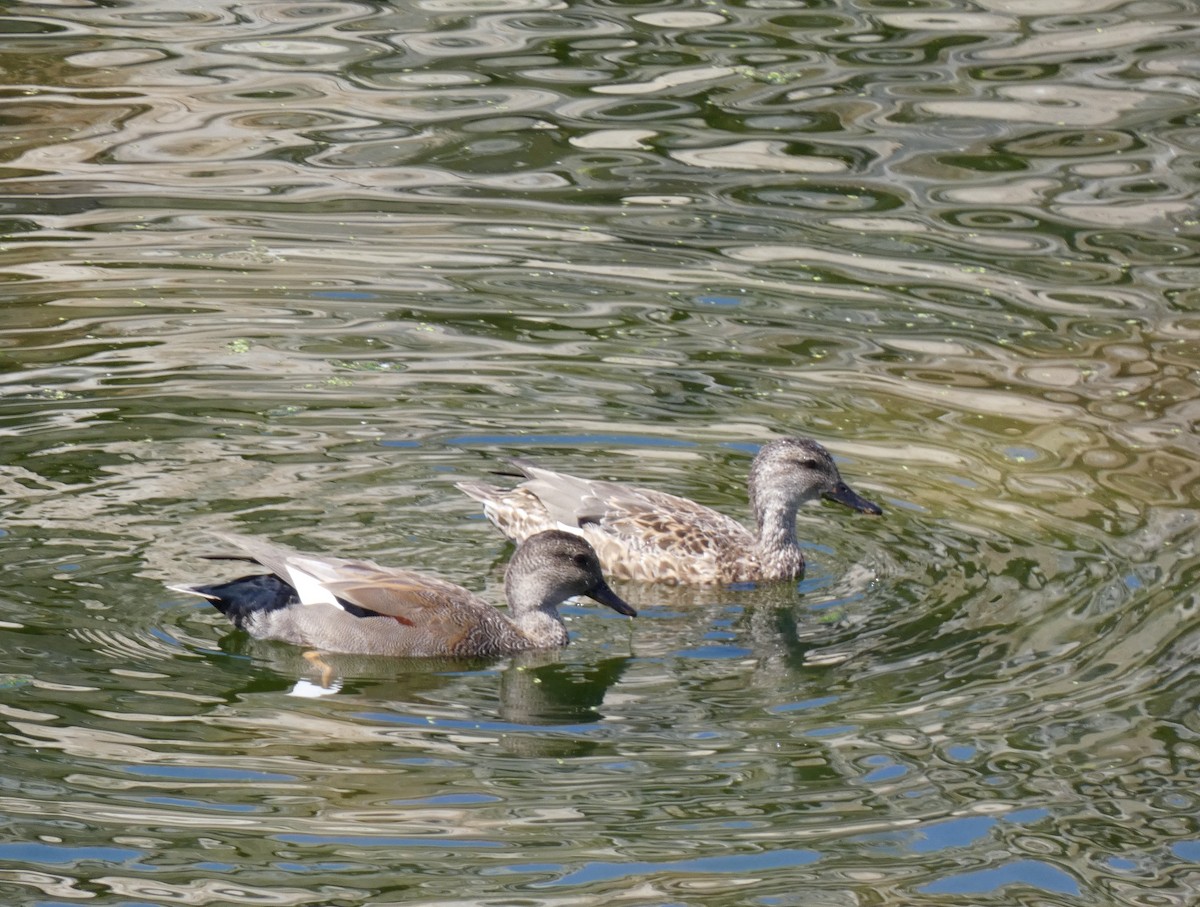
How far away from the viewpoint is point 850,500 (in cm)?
977

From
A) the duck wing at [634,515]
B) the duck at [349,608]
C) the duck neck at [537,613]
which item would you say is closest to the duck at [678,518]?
the duck wing at [634,515]

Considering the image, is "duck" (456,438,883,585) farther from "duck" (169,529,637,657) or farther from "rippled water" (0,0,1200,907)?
"duck" (169,529,637,657)

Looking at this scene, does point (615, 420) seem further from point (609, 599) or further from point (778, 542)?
point (609, 599)

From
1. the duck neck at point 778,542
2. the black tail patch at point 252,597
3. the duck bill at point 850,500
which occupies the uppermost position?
the black tail patch at point 252,597

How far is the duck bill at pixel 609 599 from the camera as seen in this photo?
8.79 metres

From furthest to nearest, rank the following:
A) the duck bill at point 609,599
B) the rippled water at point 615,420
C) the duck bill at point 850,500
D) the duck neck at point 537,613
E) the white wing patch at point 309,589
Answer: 1. the duck bill at point 850,500
2. the duck bill at point 609,599
3. the duck neck at point 537,613
4. the white wing patch at point 309,589
5. the rippled water at point 615,420

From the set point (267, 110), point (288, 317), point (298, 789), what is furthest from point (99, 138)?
point (298, 789)

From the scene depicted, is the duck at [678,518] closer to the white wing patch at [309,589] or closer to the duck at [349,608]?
the duck at [349,608]

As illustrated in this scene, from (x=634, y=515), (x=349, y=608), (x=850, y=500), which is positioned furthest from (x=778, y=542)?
(x=349, y=608)

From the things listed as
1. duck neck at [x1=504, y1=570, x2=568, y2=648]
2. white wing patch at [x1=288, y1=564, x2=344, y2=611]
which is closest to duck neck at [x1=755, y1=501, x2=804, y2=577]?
duck neck at [x1=504, y1=570, x2=568, y2=648]

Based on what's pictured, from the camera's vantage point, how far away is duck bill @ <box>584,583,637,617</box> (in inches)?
346

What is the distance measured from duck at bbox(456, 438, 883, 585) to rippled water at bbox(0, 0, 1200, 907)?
0.75 ft

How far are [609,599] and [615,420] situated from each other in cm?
217

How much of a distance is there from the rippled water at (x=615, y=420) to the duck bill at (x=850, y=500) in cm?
16
